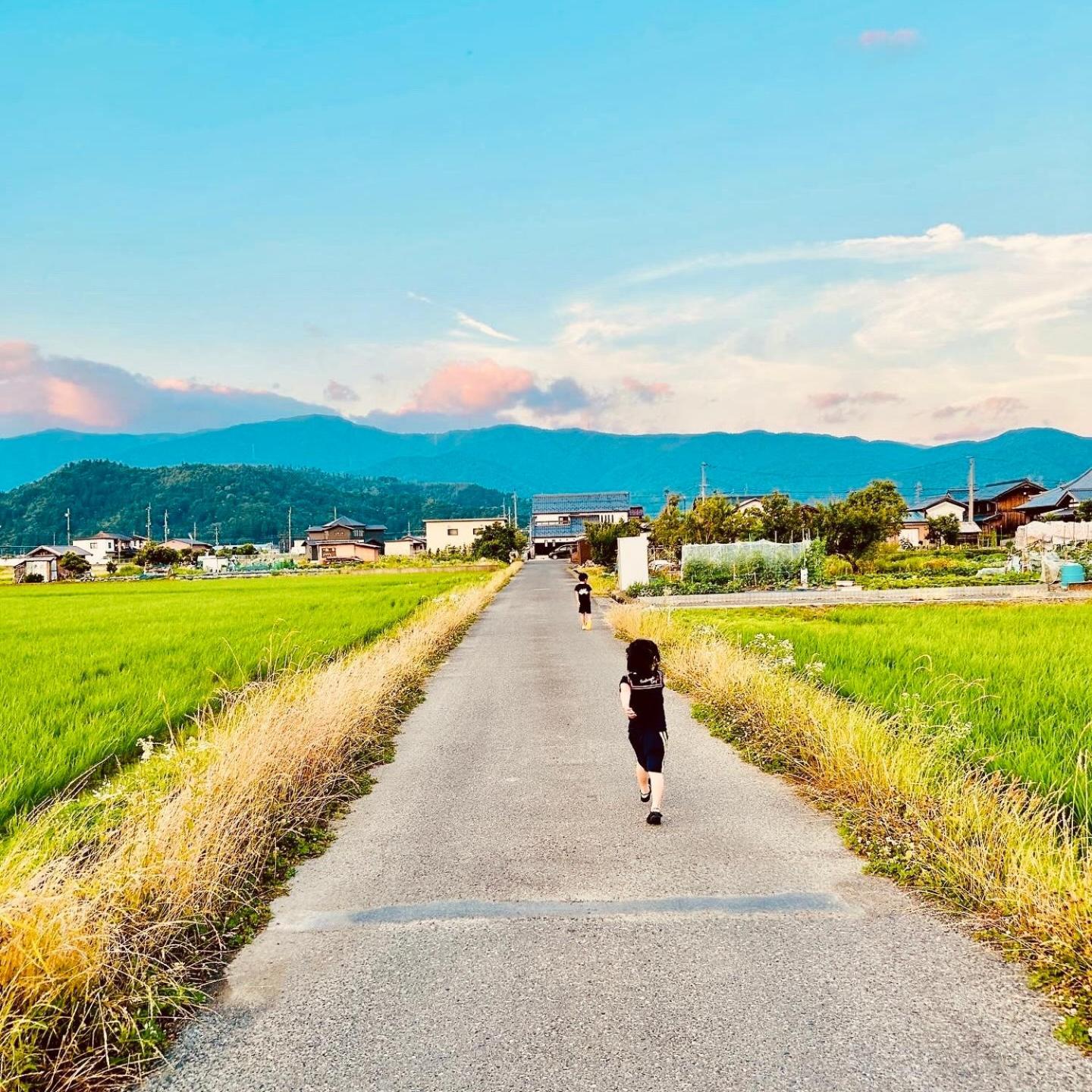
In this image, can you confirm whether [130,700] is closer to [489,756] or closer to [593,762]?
[489,756]

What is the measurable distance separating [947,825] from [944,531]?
73.3 meters

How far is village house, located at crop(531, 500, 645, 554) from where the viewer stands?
410ft

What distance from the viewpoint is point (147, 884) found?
430 cm

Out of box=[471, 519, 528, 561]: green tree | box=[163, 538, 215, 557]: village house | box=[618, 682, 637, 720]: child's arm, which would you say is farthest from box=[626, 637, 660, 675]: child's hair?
box=[163, 538, 215, 557]: village house

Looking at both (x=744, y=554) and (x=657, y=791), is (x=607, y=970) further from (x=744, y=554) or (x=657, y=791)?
(x=744, y=554)

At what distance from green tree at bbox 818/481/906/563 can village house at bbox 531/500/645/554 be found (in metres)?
78.6

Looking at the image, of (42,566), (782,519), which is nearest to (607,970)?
(782,519)

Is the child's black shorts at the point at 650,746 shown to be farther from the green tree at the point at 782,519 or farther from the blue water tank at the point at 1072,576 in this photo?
the green tree at the point at 782,519

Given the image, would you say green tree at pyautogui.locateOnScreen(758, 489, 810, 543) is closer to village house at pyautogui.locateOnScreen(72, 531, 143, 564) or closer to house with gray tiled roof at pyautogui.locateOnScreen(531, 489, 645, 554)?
house with gray tiled roof at pyautogui.locateOnScreen(531, 489, 645, 554)

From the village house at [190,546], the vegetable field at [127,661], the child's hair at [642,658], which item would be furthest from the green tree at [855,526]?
the village house at [190,546]

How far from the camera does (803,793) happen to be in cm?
680

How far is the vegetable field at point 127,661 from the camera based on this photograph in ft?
24.7

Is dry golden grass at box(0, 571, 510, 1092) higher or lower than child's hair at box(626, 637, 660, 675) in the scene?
lower

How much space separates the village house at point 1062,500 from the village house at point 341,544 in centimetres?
7547
